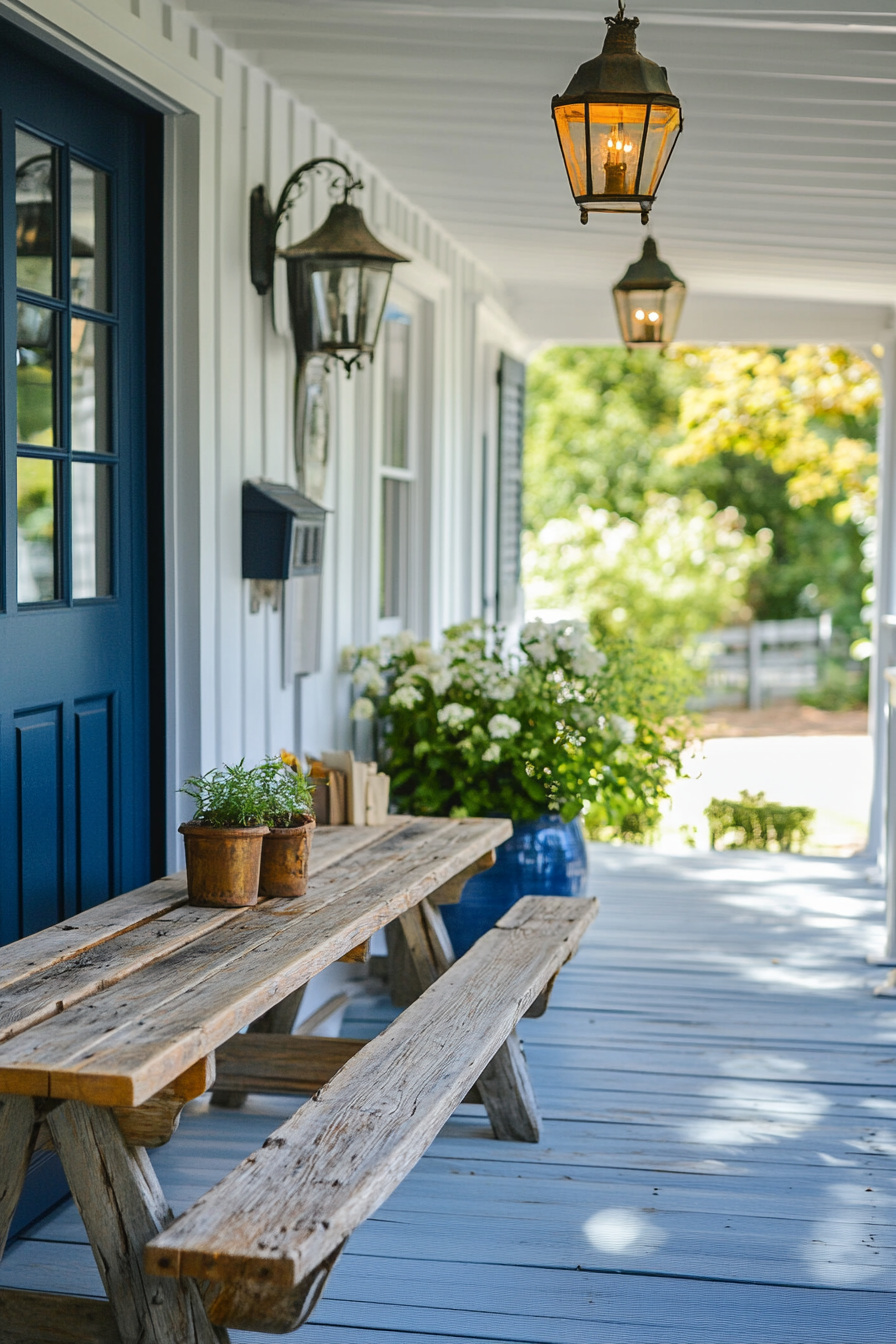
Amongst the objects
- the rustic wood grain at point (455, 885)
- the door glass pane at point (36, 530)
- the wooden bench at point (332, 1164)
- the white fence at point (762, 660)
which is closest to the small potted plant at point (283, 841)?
the wooden bench at point (332, 1164)

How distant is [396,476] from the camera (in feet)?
17.7

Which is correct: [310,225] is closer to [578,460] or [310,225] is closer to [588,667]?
[588,667]

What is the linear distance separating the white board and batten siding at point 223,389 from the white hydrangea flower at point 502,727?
526 millimetres

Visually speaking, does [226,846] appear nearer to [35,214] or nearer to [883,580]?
[35,214]

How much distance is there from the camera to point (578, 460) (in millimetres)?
17406

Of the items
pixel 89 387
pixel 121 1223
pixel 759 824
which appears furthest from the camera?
pixel 759 824

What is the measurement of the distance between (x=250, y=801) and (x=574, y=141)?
56.9 inches

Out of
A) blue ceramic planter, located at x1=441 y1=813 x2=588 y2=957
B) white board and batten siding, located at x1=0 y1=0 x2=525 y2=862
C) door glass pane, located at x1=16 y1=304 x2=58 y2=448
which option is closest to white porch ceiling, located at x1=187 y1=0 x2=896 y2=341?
white board and batten siding, located at x1=0 y1=0 x2=525 y2=862

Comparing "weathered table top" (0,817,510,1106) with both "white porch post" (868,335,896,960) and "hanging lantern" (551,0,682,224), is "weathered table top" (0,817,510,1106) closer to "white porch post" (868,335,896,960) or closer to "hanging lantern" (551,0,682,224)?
"hanging lantern" (551,0,682,224)

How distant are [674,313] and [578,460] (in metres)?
12.6

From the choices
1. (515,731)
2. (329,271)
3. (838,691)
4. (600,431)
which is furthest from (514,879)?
(600,431)

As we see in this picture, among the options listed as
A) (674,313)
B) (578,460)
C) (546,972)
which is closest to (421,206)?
(674,313)

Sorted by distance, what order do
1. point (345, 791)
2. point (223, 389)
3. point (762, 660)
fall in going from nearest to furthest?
point (223, 389), point (345, 791), point (762, 660)

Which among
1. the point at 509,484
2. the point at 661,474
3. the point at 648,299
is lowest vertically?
the point at 509,484
